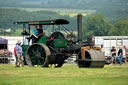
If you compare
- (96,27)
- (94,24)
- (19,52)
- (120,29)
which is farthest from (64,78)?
(94,24)

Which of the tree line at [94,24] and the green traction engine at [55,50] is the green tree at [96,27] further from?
Answer: the green traction engine at [55,50]

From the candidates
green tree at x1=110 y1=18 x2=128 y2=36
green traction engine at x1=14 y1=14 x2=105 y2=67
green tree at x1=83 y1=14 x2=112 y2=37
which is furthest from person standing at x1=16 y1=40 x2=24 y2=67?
green tree at x1=83 y1=14 x2=112 y2=37

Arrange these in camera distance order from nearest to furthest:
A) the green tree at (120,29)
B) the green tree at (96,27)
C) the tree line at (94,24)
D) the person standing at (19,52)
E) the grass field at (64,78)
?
the grass field at (64,78) → the person standing at (19,52) → the green tree at (120,29) → the tree line at (94,24) → the green tree at (96,27)

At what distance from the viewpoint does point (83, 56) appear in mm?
21953

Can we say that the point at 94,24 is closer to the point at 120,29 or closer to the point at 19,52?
the point at 120,29

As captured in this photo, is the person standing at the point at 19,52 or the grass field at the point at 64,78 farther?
the person standing at the point at 19,52

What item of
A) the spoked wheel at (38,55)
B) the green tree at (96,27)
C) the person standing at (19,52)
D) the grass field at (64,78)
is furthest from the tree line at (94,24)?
the grass field at (64,78)

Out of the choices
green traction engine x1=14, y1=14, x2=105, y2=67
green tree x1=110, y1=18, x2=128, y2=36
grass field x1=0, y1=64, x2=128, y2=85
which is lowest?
green tree x1=110, y1=18, x2=128, y2=36

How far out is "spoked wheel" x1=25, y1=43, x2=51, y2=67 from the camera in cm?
2228

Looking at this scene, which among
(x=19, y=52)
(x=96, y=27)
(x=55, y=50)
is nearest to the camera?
(x=55, y=50)

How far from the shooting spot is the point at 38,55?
2278cm

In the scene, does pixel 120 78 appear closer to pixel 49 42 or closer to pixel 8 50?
pixel 49 42

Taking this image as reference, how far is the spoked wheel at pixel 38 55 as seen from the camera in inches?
877

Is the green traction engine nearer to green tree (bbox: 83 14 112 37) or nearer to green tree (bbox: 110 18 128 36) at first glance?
green tree (bbox: 110 18 128 36)
